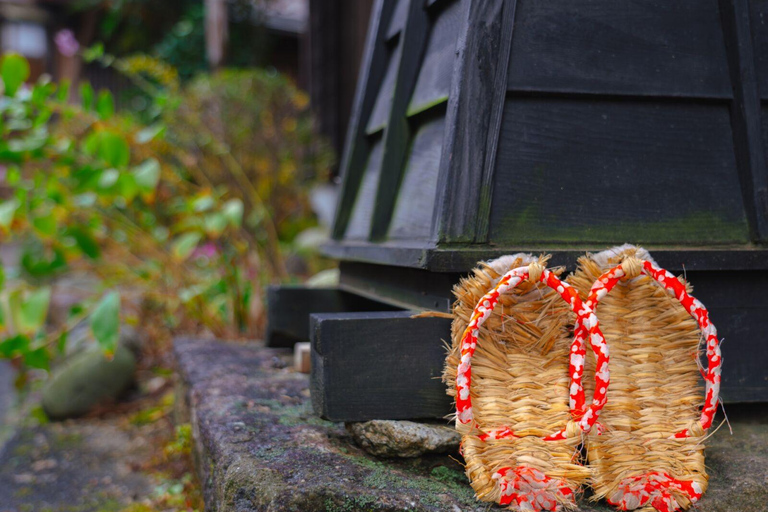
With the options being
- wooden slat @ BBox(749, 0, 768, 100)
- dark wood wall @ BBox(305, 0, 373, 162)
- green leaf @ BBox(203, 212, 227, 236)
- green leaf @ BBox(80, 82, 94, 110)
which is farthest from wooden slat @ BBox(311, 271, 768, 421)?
dark wood wall @ BBox(305, 0, 373, 162)

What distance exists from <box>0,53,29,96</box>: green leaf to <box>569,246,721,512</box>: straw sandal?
2.47 meters

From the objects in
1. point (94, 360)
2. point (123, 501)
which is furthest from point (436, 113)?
point (94, 360)

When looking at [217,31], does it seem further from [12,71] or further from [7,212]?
[7,212]

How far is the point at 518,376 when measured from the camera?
1.32 meters

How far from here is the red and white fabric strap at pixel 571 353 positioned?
124 centimetres

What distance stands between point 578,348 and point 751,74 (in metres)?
0.85

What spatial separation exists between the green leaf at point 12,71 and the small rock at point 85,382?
1368 mm

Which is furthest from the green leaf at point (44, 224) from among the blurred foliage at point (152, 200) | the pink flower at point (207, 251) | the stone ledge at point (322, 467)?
the stone ledge at point (322, 467)

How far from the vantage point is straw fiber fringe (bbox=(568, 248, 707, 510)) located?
1281mm

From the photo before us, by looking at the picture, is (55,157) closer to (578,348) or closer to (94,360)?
(94,360)

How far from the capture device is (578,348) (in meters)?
1.27

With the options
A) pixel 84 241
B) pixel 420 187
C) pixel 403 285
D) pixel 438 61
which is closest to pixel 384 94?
pixel 438 61

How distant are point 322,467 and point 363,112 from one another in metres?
1.40

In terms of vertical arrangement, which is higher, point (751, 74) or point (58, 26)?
point (58, 26)
